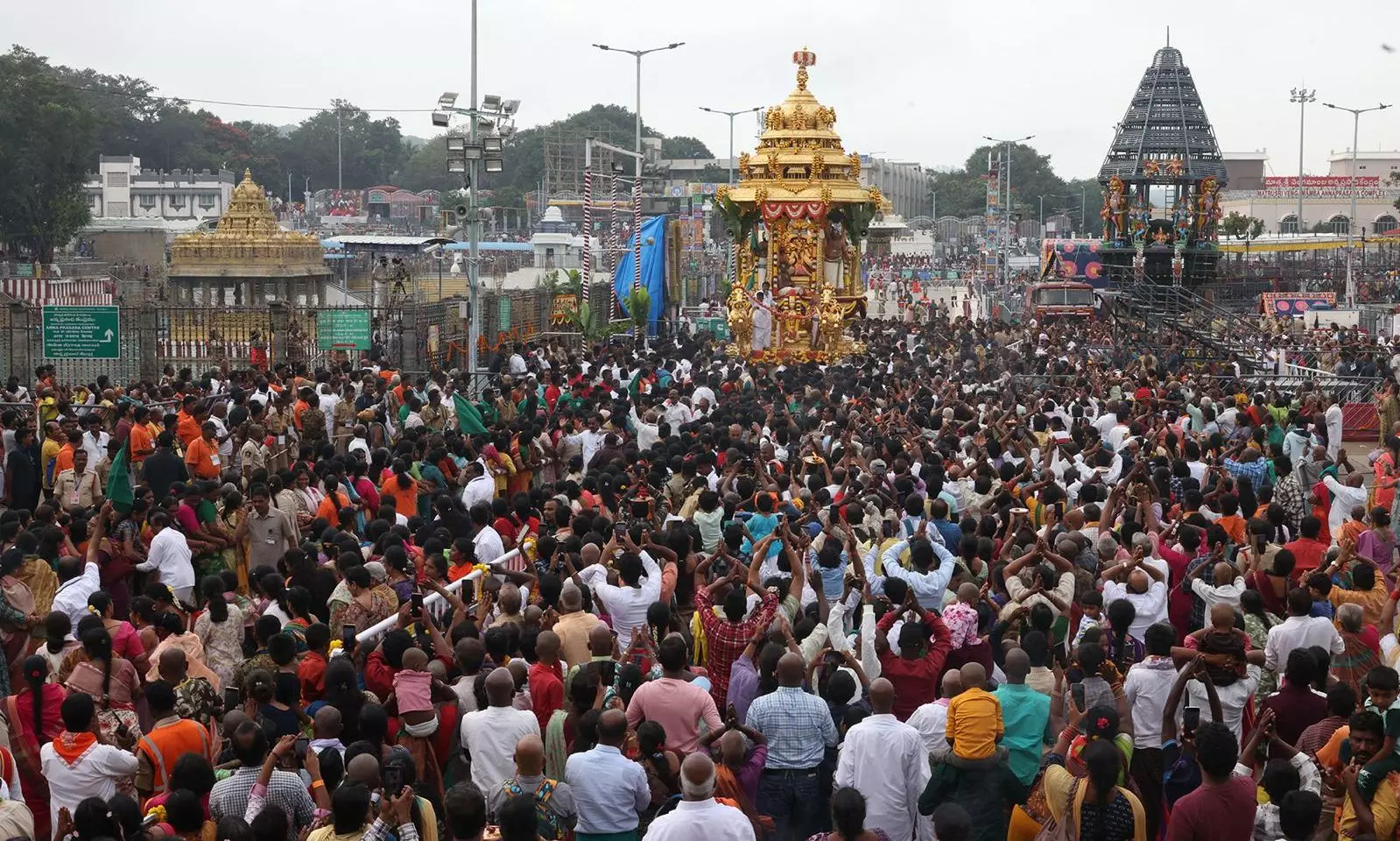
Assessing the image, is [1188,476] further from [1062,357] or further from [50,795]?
[1062,357]

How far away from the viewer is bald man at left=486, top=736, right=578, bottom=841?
21.8 feet

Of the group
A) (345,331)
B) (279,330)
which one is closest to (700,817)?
(345,331)

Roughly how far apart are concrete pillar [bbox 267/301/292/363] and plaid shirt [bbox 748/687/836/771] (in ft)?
59.6

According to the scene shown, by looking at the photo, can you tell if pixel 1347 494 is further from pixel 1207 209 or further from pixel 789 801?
pixel 1207 209

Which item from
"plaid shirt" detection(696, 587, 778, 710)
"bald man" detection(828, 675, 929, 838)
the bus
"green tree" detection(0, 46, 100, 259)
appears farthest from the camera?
"green tree" detection(0, 46, 100, 259)

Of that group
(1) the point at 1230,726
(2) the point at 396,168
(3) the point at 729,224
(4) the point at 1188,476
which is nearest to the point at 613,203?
(3) the point at 729,224

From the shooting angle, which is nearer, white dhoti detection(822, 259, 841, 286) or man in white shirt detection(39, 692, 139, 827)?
man in white shirt detection(39, 692, 139, 827)

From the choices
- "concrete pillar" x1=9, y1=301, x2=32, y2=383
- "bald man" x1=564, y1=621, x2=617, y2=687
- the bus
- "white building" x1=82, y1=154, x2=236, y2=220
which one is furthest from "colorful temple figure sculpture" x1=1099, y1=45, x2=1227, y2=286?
"white building" x1=82, y1=154, x2=236, y2=220

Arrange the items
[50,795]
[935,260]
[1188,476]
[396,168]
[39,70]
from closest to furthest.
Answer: [50,795]
[1188,476]
[39,70]
[935,260]
[396,168]

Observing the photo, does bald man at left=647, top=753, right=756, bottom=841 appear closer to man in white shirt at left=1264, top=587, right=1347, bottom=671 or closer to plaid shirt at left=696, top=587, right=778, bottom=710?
plaid shirt at left=696, top=587, right=778, bottom=710

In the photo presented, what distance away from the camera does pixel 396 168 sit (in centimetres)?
13225

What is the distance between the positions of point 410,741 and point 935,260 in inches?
3838

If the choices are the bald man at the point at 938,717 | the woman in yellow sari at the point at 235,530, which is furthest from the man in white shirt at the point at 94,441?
the bald man at the point at 938,717

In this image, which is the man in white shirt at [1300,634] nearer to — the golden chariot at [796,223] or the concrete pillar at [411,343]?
the concrete pillar at [411,343]
